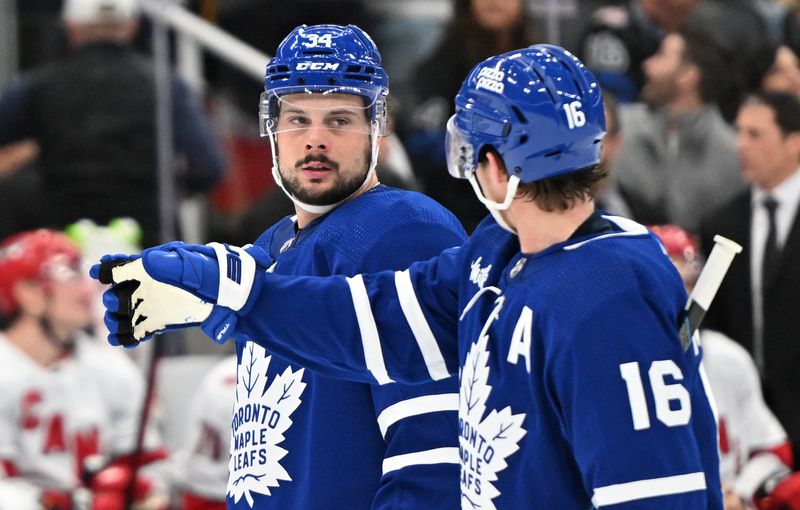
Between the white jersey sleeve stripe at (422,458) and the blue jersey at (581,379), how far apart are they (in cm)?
20

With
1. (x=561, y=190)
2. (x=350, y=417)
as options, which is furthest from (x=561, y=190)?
(x=350, y=417)

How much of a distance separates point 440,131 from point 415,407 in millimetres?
2811

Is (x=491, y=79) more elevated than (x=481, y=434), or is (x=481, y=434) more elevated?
(x=491, y=79)

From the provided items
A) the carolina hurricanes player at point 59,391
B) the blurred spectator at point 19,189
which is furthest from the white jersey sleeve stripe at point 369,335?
the blurred spectator at point 19,189

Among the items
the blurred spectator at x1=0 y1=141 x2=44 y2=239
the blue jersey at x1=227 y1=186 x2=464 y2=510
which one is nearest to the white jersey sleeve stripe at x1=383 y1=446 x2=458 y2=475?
the blue jersey at x1=227 y1=186 x2=464 y2=510

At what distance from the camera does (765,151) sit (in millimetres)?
4910

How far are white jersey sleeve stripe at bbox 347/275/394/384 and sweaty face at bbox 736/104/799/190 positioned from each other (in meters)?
2.75

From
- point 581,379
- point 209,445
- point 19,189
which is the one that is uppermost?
point 19,189

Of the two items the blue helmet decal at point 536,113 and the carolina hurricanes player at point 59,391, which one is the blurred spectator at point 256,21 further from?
the blue helmet decal at point 536,113

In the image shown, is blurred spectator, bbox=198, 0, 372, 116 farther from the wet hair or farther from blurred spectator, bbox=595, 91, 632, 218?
the wet hair

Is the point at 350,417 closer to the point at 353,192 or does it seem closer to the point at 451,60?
the point at 353,192

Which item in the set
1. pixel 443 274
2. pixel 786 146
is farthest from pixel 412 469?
pixel 786 146

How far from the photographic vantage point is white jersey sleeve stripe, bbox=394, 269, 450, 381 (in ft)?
7.91

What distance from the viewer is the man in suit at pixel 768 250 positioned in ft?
15.4
